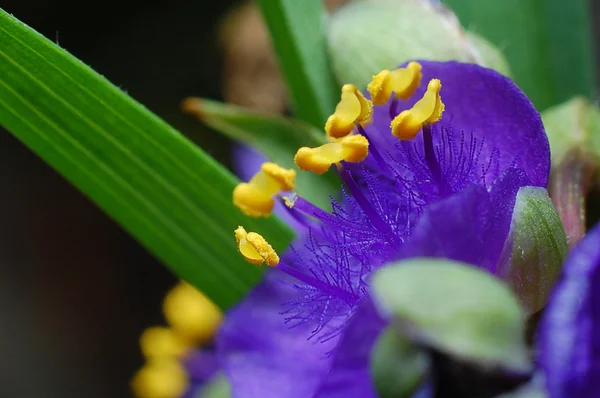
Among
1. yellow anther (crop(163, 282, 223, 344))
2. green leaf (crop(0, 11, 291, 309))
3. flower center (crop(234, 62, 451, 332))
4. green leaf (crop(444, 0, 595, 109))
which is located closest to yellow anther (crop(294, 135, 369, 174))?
flower center (crop(234, 62, 451, 332))

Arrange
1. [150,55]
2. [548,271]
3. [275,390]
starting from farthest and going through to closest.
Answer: [150,55] → [275,390] → [548,271]

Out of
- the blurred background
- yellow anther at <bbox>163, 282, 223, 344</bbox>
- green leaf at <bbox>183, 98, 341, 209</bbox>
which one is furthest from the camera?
the blurred background

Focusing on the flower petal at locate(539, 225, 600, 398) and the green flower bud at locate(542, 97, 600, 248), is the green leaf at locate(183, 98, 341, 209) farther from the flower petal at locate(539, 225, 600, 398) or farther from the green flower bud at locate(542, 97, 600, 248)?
the flower petal at locate(539, 225, 600, 398)

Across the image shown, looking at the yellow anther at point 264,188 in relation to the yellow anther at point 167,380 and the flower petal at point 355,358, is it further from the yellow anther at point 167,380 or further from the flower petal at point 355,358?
the yellow anther at point 167,380

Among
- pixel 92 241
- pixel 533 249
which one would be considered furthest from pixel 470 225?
pixel 92 241

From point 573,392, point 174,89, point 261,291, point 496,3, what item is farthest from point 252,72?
point 573,392

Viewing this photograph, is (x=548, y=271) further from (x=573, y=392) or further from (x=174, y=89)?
(x=174, y=89)
